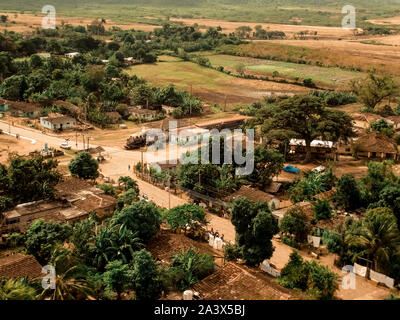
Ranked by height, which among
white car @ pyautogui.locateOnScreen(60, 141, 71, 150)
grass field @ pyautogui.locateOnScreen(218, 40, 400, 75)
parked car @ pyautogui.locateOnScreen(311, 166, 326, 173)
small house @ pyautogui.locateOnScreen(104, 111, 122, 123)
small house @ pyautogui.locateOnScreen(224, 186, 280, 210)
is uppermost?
grass field @ pyautogui.locateOnScreen(218, 40, 400, 75)

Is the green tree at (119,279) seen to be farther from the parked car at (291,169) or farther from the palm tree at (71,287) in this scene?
the parked car at (291,169)

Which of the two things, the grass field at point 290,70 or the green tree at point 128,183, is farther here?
the grass field at point 290,70

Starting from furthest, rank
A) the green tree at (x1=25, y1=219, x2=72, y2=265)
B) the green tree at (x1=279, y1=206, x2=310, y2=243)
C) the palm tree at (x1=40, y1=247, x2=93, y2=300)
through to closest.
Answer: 1. the green tree at (x1=279, y1=206, x2=310, y2=243)
2. the green tree at (x1=25, y1=219, x2=72, y2=265)
3. the palm tree at (x1=40, y1=247, x2=93, y2=300)

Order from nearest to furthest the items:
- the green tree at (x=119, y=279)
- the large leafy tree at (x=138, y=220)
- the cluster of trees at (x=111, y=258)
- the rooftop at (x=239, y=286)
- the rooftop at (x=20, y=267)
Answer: the rooftop at (x=239, y=286), the cluster of trees at (x=111, y=258), the green tree at (x=119, y=279), the rooftop at (x=20, y=267), the large leafy tree at (x=138, y=220)

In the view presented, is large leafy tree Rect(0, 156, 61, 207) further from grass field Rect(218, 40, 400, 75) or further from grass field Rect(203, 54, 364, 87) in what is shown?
grass field Rect(218, 40, 400, 75)

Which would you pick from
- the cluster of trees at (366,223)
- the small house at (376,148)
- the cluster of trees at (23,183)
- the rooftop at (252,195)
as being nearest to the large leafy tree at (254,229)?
the cluster of trees at (366,223)

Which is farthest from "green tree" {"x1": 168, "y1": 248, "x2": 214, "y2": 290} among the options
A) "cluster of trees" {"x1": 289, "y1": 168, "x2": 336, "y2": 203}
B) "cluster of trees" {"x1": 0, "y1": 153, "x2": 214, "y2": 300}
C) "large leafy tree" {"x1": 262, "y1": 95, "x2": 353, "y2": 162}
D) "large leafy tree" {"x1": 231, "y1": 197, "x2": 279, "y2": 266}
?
"large leafy tree" {"x1": 262, "y1": 95, "x2": 353, "y2": 162}
